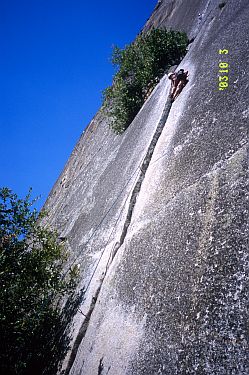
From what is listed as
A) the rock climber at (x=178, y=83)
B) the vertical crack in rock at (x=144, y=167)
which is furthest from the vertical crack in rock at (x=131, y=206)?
the rock climber at (x=178, y=83)

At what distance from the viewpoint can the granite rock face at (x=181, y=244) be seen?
2.26 m

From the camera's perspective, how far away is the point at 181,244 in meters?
3.00

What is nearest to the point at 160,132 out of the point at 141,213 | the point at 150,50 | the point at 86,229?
the point at 141,213

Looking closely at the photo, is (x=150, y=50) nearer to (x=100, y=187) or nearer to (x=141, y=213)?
(x=100, y=187)

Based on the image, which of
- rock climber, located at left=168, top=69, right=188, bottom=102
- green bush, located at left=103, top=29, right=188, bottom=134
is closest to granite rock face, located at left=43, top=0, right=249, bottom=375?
rock climber, located at left=168, top=69, right=188, bottom=102

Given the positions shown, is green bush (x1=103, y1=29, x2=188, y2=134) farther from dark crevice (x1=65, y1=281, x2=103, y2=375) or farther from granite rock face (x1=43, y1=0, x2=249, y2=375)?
dark crevice (x1=65, y1=281, x2=103, y2=375)

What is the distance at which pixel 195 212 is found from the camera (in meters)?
3.05

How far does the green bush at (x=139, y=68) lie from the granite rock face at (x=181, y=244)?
1878 mm

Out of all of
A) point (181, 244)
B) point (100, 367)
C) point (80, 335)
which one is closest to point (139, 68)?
point (181, 244)

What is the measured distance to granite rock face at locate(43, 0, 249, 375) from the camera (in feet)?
7.40

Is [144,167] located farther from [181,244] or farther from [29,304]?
[29,304]

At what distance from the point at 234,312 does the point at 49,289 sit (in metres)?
4.49

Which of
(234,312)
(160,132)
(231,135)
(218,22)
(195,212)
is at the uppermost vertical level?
(218,22)

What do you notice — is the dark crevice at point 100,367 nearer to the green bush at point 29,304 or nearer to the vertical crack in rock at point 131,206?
the vertical crack in rock at point 131,206
